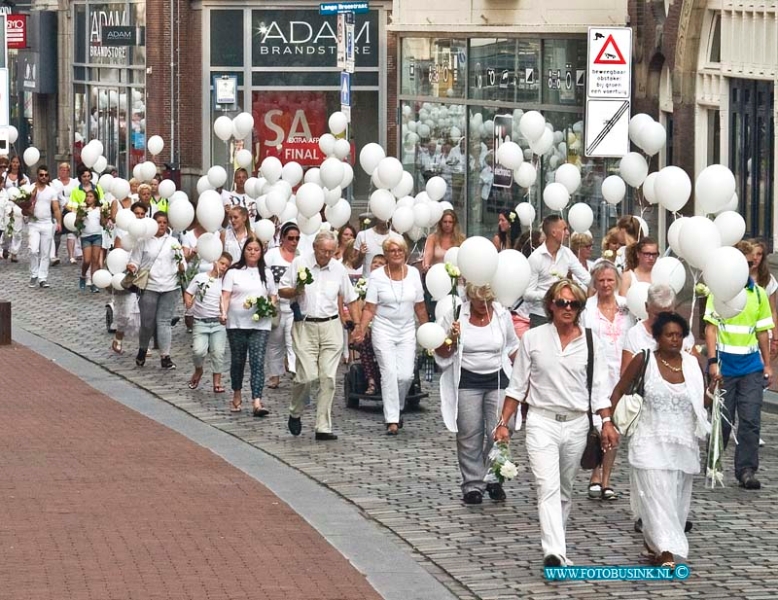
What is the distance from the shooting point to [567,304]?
1041 centimetres

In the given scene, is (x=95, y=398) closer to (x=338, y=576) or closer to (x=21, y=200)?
(x=338, y=576)

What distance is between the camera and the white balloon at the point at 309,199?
17547mm

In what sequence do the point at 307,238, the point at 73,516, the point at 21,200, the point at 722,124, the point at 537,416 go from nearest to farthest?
the point at 537,416
the point at 73,516
the point at 307,238
the point at 722,124
the point at 21,200

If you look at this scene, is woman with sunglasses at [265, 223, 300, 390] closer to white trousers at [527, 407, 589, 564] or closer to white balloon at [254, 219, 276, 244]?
white balloon at [254, 219, 276, 244]

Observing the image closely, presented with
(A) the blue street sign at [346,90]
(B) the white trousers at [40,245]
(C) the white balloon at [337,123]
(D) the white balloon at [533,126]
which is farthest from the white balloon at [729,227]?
(B) the white trousers at [40,245]

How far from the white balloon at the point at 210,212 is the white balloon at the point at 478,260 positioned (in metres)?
6.24

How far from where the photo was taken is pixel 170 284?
18.8 meters

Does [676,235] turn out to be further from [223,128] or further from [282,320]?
[223,128]

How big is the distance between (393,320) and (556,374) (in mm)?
4692

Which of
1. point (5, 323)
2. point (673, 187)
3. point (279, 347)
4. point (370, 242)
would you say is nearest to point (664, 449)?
point (673, 187)

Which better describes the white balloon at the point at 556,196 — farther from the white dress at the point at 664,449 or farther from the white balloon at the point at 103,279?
Result: the white dress at the point at 664,449

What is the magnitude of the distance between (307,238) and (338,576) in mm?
8556

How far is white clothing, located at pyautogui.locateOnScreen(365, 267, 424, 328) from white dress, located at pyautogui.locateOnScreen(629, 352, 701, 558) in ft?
16.3

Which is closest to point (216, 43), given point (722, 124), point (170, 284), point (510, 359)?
point (722, 124)
